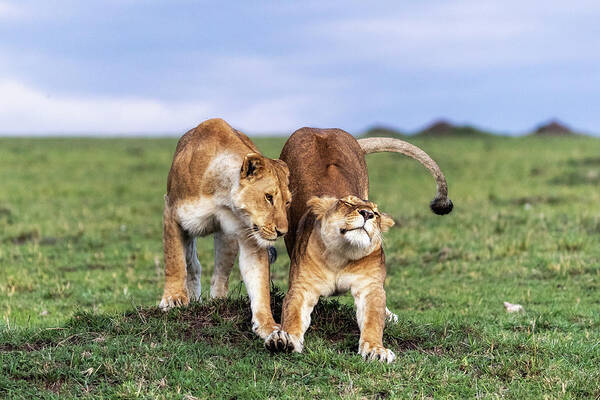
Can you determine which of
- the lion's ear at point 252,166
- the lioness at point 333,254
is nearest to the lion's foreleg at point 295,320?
the lioness at point 333,254

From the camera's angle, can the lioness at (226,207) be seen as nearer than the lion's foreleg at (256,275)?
Yes

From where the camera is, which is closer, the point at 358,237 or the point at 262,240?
the point at 358,237

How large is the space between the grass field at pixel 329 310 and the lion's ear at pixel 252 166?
134cm

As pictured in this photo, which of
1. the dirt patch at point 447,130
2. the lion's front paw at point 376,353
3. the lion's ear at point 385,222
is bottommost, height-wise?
the lion's front paw at point 376,353

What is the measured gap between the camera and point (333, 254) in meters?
6.35

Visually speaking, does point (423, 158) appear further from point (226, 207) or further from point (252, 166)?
point (252, 166)

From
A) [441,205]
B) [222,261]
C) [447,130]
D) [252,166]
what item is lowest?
[222,261]

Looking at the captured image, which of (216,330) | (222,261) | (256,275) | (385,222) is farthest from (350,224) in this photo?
(222,261)

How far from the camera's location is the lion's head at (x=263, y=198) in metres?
6.33

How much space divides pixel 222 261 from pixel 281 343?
6.77 feet

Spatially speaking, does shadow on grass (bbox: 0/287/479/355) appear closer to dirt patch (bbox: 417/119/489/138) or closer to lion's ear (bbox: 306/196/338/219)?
lion's ear (bbox: 306/196/338/219)

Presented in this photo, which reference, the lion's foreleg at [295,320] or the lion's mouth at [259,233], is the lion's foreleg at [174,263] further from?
the lion's foreleg at [295,320]

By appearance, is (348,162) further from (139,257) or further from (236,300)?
(139,257)

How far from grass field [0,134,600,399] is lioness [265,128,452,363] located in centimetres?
24
